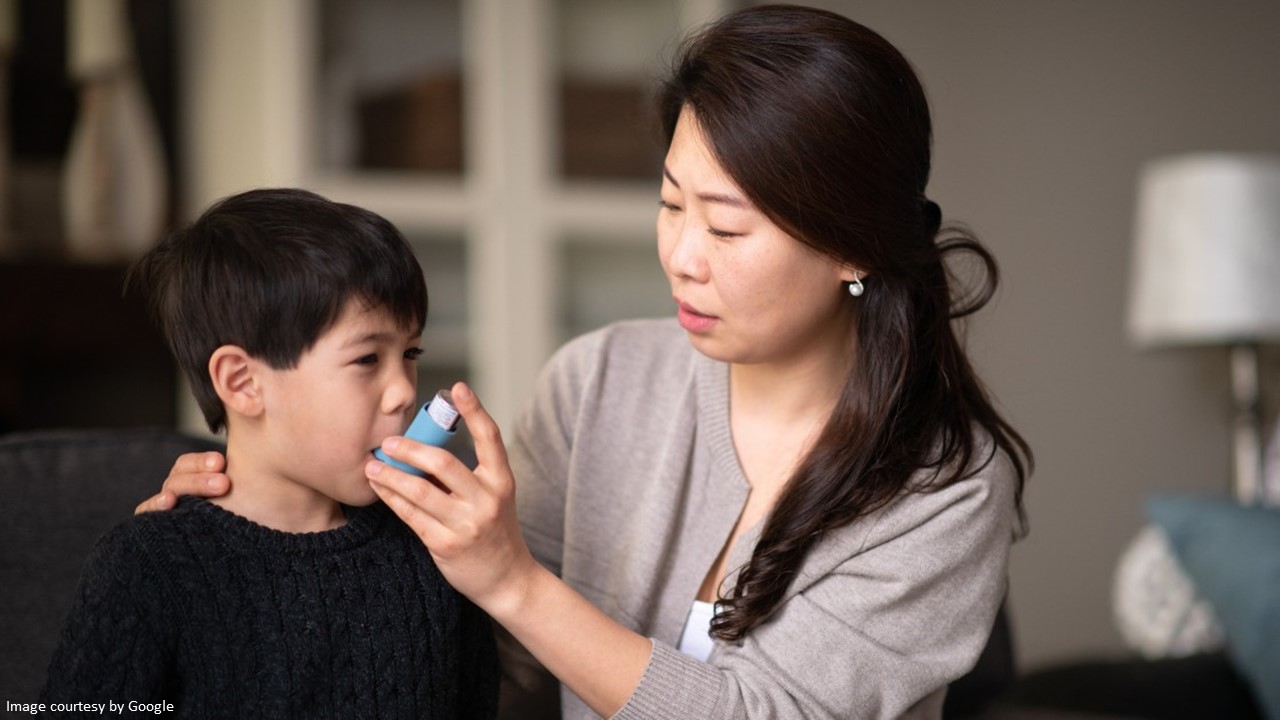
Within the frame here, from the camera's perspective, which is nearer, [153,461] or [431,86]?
[153,461]

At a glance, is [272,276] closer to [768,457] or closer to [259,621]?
[259,621]

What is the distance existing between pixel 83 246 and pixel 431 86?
0.90 m

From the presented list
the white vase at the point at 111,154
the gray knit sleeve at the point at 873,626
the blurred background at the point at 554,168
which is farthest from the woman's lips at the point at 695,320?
the white vase at the point at 111,154

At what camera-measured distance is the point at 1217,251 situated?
3105 mm

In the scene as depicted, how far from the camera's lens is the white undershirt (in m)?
1.40

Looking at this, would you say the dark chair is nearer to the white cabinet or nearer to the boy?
the boy

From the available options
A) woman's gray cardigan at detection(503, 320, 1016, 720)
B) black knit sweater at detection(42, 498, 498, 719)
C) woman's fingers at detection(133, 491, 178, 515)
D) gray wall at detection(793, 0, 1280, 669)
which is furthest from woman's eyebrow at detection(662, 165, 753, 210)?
gray wall at detection(793, 0, 1280, 669)

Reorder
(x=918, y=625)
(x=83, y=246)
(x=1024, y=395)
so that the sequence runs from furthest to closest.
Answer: (x=1024, y=395) < (x=83, y=246) < (x=918, y=625)

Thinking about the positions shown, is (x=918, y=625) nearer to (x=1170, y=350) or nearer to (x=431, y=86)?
(x=431, y=86)

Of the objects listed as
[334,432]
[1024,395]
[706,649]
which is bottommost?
[1024,395]

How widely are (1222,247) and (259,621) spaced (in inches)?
105

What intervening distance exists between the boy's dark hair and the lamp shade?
8.21ft

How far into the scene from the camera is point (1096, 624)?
4.01m

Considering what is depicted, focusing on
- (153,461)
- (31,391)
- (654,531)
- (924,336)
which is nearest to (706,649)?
(654,531)
